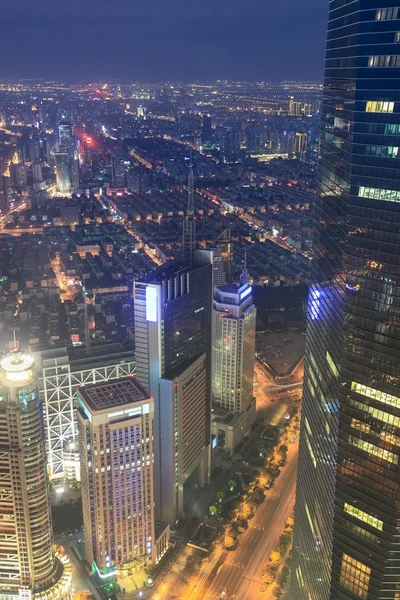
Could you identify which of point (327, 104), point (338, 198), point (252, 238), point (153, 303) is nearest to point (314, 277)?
point (338, 198)

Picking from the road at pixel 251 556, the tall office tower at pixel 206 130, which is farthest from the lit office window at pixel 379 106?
the tall office tower at pixel 206 130

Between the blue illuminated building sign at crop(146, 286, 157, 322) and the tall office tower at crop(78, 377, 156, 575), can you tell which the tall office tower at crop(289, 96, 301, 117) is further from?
the tall office tower at crop(78, 377, 156, 575)

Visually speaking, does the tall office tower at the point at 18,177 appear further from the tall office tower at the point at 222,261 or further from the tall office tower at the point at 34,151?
the tall office tower at the point at 222,261

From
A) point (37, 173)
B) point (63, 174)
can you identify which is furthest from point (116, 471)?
point (37, 173)

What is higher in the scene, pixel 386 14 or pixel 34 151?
pixel 386 14

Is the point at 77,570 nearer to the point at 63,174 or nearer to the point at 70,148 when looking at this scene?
the point at 63,174
